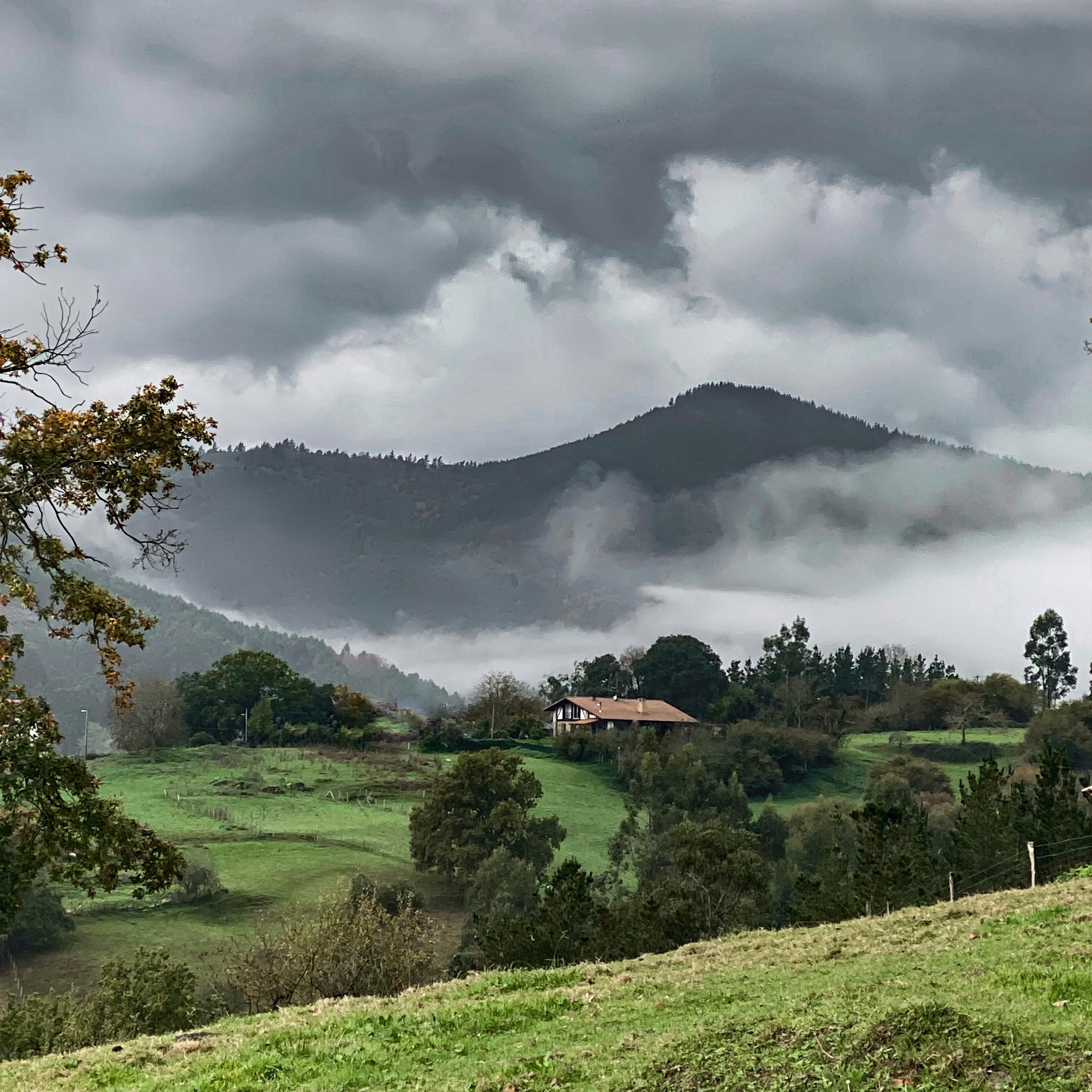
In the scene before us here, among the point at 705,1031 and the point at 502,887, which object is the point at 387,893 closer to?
the point at 502,887

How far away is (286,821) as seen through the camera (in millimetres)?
115500

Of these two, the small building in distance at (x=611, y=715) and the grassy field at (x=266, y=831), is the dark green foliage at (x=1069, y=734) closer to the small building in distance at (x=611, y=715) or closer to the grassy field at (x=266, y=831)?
the small building in distance at (x=611, y=715)

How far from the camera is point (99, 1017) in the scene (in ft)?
142

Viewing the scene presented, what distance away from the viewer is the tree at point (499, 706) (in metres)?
182

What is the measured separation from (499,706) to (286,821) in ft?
242

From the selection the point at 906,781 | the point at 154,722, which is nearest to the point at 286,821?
the point at 154,722

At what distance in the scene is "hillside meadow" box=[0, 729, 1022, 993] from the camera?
7894 centimetres

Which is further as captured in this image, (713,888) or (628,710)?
(628,710)

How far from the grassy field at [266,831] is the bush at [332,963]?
1041 cm

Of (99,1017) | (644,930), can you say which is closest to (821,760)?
(644,930)

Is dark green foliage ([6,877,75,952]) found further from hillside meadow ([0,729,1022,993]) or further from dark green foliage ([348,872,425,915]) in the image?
dark green foliage ([348,872,425,915])

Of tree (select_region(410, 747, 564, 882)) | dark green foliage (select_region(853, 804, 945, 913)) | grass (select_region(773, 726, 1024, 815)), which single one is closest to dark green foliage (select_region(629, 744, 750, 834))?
grass (select_region(773, 726, 1024, 815))

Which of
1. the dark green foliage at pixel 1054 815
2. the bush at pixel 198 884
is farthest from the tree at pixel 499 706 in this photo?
the dark green foliage at pixel 1054 815

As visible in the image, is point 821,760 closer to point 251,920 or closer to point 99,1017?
point 251,920
